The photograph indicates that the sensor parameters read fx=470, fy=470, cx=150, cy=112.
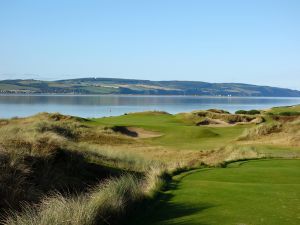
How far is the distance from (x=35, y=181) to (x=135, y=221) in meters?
4.07

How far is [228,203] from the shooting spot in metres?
10.2

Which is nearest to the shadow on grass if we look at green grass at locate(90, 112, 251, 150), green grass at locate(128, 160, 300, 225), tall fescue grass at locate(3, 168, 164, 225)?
green grass at locate(128, 160, 300, 225)

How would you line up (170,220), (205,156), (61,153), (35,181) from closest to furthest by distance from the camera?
(170,220) → (35,181) → (61,153) → (205,156)

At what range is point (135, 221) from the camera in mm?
9070

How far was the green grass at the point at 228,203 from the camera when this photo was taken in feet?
28.1

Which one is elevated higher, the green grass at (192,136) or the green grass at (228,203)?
the green grass at (228,203)

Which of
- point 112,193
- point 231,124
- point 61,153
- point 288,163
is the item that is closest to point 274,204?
point 112,193

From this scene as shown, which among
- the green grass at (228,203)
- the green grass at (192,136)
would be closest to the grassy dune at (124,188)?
the green grass at (228,203)

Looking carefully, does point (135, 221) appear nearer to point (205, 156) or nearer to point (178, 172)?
point (178, 172)

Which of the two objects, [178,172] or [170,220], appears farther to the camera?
[178,172]

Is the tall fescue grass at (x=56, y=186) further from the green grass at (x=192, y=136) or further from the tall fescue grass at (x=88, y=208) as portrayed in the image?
the green grass at (x=192, y=136)

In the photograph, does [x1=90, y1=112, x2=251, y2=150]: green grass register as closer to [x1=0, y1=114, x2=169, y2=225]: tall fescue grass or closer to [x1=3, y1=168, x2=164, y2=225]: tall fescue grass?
[x1=0, y1=114, x2=169, y2=225]: tall fescue grass

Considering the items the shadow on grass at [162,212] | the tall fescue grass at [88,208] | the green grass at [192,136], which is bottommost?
the green grass at [192,136]

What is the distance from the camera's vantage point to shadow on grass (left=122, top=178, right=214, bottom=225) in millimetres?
8766
